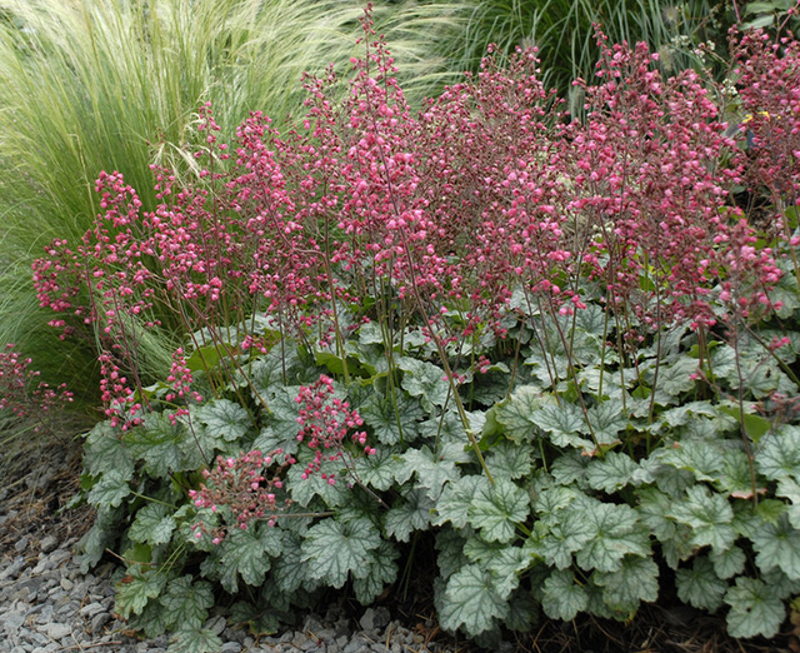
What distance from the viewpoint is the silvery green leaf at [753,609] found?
1602 millimetres

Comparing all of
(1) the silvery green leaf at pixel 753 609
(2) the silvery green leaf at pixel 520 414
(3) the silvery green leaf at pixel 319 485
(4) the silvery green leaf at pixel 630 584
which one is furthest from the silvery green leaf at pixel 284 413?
(1) the silvery green leaf at pixel 753 609

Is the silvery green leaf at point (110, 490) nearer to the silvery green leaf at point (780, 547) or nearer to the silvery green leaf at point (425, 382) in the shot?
the silvery green leaf at point (425, 382)

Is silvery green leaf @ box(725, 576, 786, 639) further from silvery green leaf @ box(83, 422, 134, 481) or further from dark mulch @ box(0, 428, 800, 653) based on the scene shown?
silvery green leaf @ box(83, 422, 134, 481)

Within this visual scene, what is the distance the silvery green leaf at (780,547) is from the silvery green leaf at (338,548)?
99 cm

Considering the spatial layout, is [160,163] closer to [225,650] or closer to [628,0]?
[225,650]

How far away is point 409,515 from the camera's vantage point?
2.07 metres

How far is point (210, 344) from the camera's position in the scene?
2.76m

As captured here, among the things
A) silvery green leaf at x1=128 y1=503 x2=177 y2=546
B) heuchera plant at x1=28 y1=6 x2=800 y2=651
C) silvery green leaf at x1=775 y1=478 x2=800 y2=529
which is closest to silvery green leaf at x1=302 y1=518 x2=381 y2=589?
heuchera plant at x1=28 y1=6 x2=800 y2=651

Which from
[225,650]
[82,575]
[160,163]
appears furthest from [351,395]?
[160,163]

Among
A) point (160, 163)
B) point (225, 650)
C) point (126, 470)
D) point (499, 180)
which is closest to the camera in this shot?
point (225, 650)

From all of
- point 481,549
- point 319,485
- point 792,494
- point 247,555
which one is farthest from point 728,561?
point 247,555

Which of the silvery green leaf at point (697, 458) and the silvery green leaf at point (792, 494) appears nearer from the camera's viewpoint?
the silvery green leaf at point (792, 494)

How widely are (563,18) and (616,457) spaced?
451cm

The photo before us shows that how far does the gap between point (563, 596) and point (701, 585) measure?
0.33 metres
